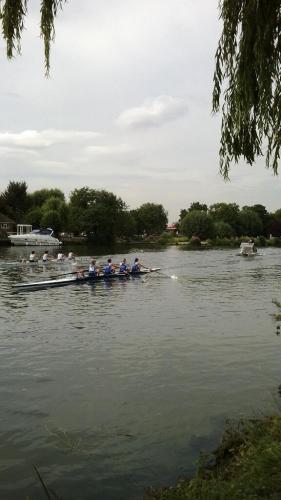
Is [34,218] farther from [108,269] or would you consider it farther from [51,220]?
[108,269]

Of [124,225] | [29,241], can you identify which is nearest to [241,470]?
[29,241]

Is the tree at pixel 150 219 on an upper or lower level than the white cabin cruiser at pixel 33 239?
upper

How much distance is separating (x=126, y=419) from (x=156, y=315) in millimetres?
13243

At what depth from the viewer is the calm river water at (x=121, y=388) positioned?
8648mm

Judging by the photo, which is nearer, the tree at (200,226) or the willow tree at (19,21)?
the willow tree at (19,21)

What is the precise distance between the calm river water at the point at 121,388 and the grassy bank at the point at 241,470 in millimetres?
822

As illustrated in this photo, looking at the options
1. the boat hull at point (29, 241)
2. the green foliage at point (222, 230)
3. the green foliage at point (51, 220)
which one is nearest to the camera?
the boat hull at point (29, 241)

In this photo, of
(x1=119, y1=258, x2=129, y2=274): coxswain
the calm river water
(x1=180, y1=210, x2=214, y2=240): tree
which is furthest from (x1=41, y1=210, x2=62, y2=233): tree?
the calm river water

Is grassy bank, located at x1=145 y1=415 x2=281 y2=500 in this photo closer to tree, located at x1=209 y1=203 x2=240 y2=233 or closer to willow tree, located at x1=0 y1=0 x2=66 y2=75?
willow tree, located at x1=0 y1=0 x2=66 y2=75

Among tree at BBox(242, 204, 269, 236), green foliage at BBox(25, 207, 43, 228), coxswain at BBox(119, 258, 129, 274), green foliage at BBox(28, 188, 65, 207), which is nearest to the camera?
coxswain at BBox(119, 258, 129, 274)

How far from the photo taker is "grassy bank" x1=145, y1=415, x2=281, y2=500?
553 cm

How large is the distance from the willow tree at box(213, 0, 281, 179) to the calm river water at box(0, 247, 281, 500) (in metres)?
5.82

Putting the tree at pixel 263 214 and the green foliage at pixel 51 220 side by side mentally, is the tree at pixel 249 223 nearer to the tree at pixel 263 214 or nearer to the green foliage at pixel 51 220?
the tree at pixel 263 214

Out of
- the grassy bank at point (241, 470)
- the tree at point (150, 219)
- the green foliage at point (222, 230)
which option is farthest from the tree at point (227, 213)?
the grassy bank at point (241, 470)
